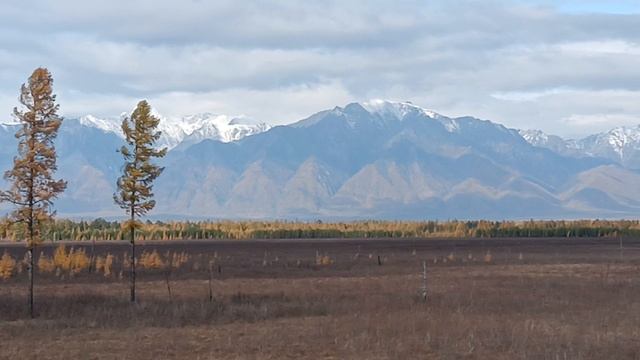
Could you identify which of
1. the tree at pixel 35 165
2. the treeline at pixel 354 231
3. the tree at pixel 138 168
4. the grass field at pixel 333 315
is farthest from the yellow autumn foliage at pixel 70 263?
the treeline at pixel 354 231

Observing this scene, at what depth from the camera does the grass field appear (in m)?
27.7

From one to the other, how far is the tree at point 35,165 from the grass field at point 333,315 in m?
3.54

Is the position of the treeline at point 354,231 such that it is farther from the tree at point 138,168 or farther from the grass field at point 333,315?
the tree at point 138,168

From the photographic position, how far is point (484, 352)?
26797 millimetres

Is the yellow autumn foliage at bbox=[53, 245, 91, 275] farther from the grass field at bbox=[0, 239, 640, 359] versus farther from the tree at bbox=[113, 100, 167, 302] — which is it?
the tree at bbox=[113, 100, 167, 302]

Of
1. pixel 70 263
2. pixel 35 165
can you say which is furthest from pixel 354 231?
pixel 35 165

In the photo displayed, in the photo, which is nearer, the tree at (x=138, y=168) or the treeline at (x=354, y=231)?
the tree at (x=138, y=168)

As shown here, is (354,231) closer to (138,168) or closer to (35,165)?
(138,168)

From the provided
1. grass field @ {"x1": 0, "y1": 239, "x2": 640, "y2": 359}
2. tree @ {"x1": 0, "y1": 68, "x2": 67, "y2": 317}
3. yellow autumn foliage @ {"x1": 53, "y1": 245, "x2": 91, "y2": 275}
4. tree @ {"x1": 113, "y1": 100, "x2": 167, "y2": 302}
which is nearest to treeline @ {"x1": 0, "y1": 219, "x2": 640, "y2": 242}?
yellow autumn foliage @ {"x1": 53, "y1": 245, "x2": 91, "y2": 275}

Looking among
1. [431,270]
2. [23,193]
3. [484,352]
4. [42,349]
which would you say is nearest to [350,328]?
[484,352]

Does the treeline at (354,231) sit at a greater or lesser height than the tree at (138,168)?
lesser

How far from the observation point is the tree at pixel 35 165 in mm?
38344

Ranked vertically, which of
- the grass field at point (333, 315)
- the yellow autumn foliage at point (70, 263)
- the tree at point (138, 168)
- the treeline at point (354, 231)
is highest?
the tree at point (138, 168)

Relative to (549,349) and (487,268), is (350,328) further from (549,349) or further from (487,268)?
(487,268)
